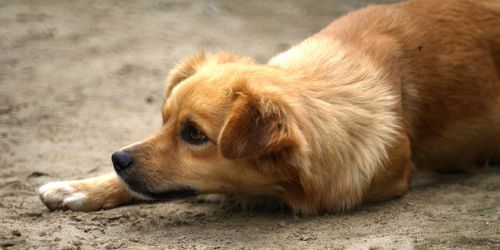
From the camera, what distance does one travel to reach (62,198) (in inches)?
202

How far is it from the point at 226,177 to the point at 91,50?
14.0 feet

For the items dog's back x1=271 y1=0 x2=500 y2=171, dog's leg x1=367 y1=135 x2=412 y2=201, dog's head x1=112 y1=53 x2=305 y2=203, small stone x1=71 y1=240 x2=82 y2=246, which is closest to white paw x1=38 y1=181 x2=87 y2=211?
dog's head x1=112 y1=53 x2=305 y2=203

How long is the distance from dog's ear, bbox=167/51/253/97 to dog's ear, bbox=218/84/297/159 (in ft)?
3.11

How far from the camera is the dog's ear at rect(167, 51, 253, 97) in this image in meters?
5.35

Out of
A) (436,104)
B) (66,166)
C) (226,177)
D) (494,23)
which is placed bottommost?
(66,166)

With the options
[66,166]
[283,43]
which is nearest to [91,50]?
[283,43]

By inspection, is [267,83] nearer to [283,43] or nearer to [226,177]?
[226,177]

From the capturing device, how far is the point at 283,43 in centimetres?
889

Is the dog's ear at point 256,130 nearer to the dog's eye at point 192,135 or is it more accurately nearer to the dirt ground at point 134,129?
the dog's eye at point 192,135

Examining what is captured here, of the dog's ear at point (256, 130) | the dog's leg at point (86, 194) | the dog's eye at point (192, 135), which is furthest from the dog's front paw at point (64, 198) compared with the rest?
the dog's ear at point (256, 130)

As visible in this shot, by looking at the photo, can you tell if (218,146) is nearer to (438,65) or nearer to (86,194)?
(86,194)

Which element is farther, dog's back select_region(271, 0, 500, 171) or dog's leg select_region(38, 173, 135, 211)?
dog's back select_region(271, 0, 500, 171)

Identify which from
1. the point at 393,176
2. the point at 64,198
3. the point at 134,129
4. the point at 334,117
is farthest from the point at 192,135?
the point at 134,129

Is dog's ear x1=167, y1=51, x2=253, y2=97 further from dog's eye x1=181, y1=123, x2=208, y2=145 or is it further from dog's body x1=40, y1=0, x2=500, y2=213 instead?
dog's eye x1=181, y1=123, x2=208, y2=145
